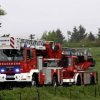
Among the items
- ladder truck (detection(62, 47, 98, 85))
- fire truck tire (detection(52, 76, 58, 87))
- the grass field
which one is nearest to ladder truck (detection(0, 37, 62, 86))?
fire truck tire (detection(52, 76, 58, 87))

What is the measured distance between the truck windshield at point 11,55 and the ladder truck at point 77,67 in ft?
21.6

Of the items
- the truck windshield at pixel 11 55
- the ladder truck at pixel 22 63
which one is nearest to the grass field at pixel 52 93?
the ladder truck at pixel 22 63

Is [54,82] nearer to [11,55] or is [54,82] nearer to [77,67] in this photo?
[11,55]

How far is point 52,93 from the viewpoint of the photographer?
93.5ft

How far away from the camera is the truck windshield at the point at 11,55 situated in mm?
29703

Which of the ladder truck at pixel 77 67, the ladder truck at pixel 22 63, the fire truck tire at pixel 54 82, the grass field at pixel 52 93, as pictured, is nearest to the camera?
the grass field at pixel 52 93

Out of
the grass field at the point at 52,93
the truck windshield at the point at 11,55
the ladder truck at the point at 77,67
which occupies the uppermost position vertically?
the truck windshield at the point at 11,55

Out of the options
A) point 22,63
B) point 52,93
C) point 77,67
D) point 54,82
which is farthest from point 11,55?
point 77,67

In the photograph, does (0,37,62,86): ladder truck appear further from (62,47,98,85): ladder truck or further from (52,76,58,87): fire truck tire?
(62,47,98,85): ladder truck

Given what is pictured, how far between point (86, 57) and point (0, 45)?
1196 cm

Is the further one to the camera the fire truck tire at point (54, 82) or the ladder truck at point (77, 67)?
the ladder truck at point (77, 67)

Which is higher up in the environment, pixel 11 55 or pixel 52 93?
pixel 11 55

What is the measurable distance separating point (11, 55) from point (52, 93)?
3.28 m

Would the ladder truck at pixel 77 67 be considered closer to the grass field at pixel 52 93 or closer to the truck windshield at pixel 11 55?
the grass field at pixel 52 93
